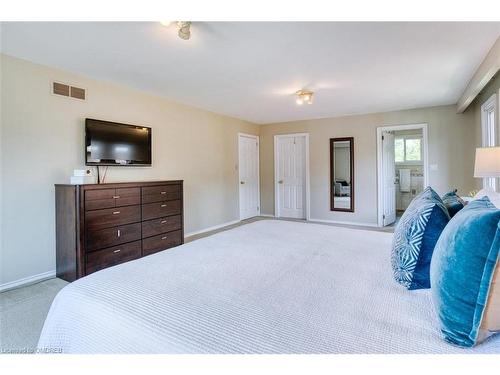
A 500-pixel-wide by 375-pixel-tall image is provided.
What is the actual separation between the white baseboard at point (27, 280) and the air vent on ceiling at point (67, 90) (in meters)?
2.00

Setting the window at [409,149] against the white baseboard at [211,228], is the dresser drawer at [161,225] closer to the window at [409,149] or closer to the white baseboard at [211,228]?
the white baseboard at [211,228]

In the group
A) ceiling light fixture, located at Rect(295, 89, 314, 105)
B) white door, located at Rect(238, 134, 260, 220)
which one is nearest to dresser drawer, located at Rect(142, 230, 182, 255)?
white door, located at Rect(238, 134, 260, 220)

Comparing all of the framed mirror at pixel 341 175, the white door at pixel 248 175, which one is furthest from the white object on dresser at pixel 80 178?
the framed mirror at pixel 341 175

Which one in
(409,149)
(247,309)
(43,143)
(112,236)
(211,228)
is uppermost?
(409,149)

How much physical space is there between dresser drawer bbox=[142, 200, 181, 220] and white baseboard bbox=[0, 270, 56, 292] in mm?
1129

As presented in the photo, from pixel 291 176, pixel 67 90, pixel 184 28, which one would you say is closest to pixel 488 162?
pixel 184 28

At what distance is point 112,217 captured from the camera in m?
3.10

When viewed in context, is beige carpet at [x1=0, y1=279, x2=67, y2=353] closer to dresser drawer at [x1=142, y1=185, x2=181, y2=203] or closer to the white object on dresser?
the white object on dresser

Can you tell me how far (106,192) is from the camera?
3037 mm

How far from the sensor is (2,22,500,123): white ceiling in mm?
2289

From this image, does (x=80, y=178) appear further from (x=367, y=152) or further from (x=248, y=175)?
(x=367, y=152)

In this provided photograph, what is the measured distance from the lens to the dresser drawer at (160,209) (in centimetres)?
350

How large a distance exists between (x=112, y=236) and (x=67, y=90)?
5.74 ft
